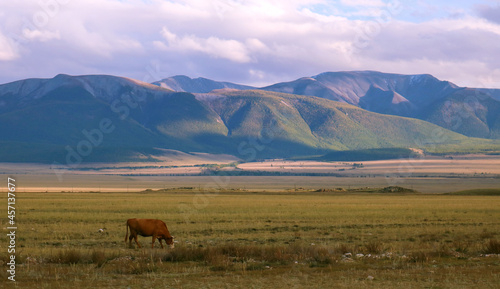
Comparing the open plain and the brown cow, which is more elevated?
the brown cow

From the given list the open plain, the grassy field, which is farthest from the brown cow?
the grassy field

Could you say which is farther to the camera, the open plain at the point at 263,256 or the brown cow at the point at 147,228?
the brown cow at the point at 147,228

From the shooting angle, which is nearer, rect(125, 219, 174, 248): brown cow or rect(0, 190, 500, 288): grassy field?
rect(0, 190, 500, 288): grassy field

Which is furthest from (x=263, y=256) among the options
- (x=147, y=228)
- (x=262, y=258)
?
(x=147, y=228)

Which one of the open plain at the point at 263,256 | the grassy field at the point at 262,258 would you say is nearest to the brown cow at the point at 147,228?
the open plain at the point at 263,256

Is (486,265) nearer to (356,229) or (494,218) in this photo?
(356,229)

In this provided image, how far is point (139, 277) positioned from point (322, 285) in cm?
479

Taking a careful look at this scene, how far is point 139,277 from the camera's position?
634 inches

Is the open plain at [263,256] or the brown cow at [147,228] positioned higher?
the brown cow at [147,228]

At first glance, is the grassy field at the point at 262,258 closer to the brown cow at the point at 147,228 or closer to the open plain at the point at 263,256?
the open plain at the point at 263,256

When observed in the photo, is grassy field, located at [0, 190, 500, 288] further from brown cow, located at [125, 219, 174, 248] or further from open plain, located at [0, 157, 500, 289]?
brown cow, located at [125, 219, 174, 248]

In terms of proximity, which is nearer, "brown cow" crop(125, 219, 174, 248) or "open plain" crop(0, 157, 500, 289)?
"open plain" crop(0, 157, 500, 289)

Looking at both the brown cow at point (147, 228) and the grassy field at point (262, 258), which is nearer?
the grassy field at point (262, 258)

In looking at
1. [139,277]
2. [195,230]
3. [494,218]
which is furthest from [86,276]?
[494,218]
